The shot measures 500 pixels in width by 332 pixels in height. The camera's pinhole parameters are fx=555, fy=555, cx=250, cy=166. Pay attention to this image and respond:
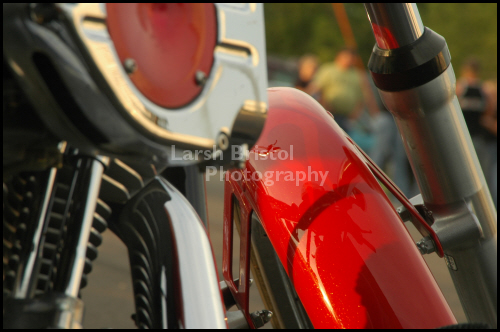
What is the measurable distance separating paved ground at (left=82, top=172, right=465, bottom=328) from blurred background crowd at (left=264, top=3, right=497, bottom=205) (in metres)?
1.69

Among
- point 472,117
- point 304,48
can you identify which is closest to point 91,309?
point 472,117

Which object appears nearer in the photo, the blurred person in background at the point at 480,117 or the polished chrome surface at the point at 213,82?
the polished chrome surface at the point at 213,82

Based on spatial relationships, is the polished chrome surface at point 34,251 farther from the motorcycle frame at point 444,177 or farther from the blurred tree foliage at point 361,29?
the blurred tree foliage at point 361,29

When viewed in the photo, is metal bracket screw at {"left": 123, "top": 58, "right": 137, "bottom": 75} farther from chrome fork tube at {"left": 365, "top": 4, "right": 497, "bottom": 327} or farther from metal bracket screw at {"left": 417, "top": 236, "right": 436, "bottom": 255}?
metal bracket screw at {"left": 417, "top": 236, "right": 436, "bottom": 255}

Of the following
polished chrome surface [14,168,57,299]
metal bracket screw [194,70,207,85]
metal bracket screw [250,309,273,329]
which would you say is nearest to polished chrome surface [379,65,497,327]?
metal bracket screw [250,309,273,329]

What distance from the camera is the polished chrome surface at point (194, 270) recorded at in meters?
0.65

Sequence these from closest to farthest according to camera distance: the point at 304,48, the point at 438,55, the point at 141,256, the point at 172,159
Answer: the point at 172,159 → the point at 141,256 → the point at 438,55 → the point at 304,48

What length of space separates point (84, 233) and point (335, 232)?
Result: 1.31ft

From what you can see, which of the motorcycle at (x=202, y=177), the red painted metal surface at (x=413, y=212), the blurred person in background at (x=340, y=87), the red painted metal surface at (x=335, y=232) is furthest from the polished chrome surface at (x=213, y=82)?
the blurred person in background at (x=340, y=87)

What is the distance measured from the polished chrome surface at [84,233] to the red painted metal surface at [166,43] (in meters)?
0.13

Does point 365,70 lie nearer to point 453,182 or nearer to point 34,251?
point 453,182

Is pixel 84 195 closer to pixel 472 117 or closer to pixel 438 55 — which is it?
pixel 438 55

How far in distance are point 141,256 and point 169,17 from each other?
0.32 metres

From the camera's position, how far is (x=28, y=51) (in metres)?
0.47
